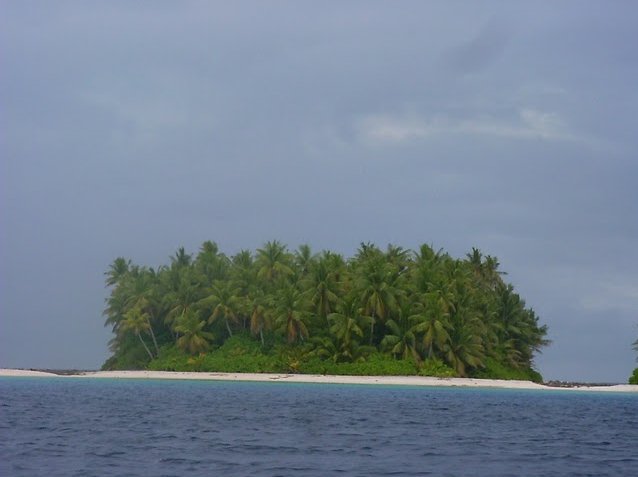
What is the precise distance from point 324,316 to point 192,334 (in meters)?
13.7

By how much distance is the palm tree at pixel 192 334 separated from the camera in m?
76.9

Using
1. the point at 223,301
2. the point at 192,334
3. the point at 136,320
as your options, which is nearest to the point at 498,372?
the point at 223,301

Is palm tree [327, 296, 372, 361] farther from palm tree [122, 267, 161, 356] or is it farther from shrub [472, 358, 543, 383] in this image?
palm tree [122, 267, 161, 356]

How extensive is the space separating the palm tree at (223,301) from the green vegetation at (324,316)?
12 cm

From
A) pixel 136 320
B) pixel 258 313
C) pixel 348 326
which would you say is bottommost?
pixel 348 326

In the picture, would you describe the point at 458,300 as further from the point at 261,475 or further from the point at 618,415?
the point at 261,475

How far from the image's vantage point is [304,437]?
2642 centimetres

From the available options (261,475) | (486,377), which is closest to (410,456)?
(261,475)

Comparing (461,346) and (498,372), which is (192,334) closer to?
(461,346)

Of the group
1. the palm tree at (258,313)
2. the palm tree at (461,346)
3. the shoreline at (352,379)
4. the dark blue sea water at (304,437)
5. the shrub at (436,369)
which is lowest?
the dark blue sea water at (304,437)

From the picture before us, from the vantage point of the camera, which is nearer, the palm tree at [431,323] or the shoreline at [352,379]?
the shoreline at [352,379]

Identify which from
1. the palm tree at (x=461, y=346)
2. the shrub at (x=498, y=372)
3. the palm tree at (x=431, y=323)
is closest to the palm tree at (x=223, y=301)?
the palm tree at (x=431, y=323)

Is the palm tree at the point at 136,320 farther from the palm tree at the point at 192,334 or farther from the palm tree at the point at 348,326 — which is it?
the palm tree at the point at 348,326

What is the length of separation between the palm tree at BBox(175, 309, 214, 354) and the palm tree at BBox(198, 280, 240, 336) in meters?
1.41
